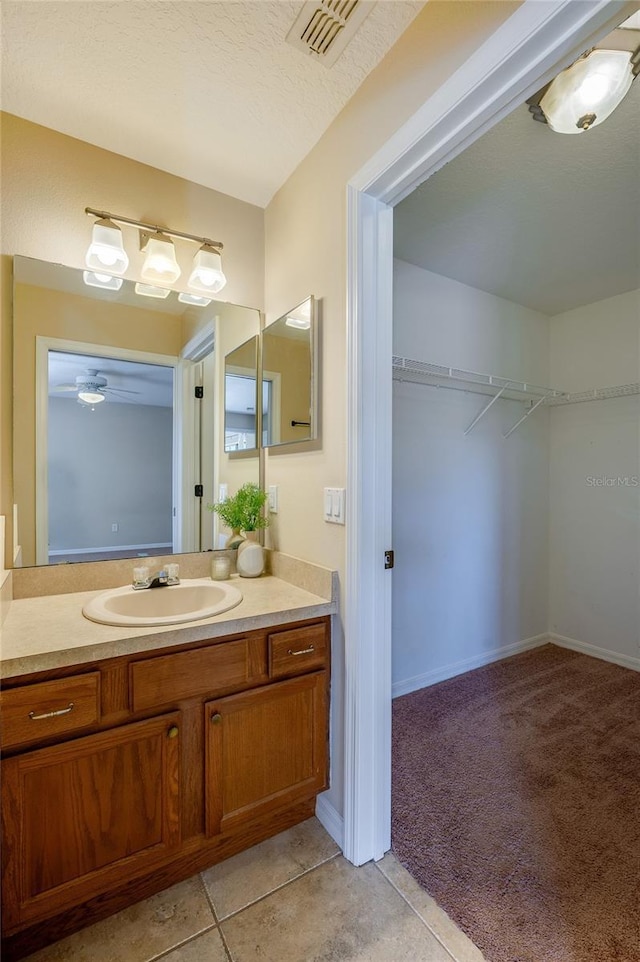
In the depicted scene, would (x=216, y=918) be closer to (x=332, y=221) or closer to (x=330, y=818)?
(x=330, y=818)

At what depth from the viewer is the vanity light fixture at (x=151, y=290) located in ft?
5.50

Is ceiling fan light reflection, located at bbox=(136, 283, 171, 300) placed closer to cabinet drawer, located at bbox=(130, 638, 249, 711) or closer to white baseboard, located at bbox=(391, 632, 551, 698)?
cabinet drawer, located at bbox=(130, 638, 249, 711)

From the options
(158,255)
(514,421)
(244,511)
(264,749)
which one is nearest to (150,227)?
(158,255)

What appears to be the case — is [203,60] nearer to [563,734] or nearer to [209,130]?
[209,130]

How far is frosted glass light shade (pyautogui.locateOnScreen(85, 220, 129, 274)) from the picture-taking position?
60.6 inches

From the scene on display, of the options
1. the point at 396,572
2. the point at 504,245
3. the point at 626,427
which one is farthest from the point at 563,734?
the point at 504,245

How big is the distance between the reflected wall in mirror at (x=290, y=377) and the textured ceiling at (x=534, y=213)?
838mm

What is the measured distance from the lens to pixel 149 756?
3.85 feet

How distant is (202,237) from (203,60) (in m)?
0.59

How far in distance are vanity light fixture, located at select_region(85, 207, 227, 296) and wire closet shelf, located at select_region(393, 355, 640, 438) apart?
962 mm

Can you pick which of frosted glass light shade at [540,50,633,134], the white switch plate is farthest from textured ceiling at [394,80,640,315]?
the white switch plate

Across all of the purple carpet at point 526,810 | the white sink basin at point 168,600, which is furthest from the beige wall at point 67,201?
the purple carpet at point 526,810

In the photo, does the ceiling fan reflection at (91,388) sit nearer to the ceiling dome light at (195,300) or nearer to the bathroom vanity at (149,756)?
the ceiling dome light at (195,300)

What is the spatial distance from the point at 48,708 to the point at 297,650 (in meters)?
0.70
